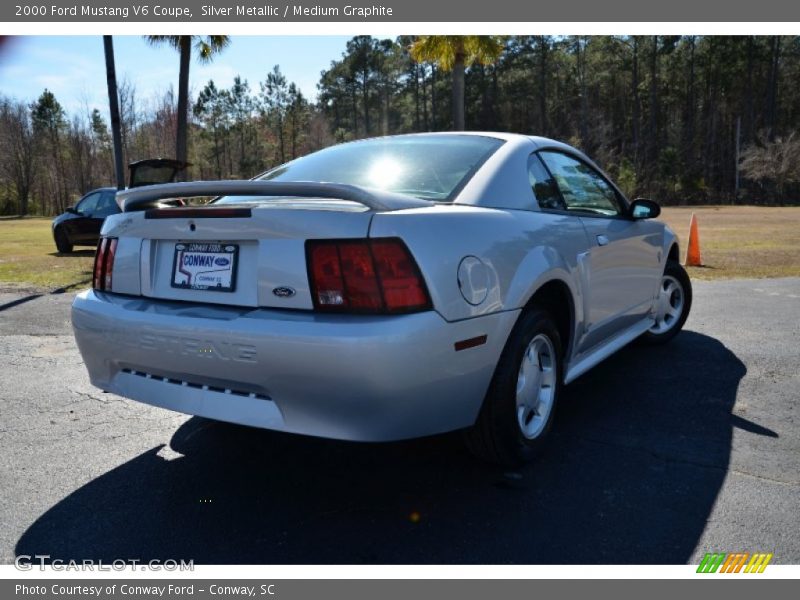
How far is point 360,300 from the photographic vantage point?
2299 mm

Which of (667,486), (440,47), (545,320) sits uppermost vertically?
(440,47)

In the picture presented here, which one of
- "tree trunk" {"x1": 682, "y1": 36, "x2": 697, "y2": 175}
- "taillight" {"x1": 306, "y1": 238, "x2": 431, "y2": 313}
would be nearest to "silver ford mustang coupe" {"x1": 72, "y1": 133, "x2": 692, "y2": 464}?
"taillight" {"x1": 306, "y1": 238, "x2": 431, "y2": 313}

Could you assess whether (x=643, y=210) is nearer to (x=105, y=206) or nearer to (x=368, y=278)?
(x=368, y=278)

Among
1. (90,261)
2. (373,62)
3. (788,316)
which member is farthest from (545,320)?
(373,62)

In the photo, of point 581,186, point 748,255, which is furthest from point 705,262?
point 581,186

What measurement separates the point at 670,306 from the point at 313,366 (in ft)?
12.9

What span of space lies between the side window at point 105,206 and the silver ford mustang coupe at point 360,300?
12263 millimetres

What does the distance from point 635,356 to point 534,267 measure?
2.51 m

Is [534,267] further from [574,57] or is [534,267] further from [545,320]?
[574,57]

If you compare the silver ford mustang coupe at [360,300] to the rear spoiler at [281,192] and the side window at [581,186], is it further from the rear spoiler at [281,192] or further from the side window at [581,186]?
the side window at [581,186]

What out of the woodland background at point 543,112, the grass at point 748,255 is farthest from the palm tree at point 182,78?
the woodland background at point 543,112

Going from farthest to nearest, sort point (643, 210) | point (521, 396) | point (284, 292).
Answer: point (643, 210)
point (521, 396)
point (284, 292)

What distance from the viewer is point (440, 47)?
18.8 meters

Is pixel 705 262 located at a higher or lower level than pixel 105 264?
lower
